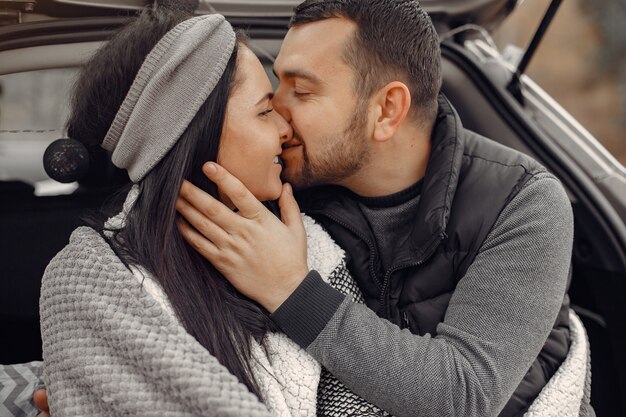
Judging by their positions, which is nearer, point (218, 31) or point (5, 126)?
point (218, 31)

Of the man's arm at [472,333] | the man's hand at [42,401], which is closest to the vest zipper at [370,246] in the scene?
the man's arm at [472,333]

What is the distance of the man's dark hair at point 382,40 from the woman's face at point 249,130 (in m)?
0.31

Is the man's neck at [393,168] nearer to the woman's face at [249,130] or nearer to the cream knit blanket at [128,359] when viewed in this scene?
the woman's face at [249,130]

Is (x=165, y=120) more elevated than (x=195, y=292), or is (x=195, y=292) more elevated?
(x=165, y=120)

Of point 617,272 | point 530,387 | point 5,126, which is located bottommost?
point 530,387

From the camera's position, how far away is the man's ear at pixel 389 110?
5.54 feet

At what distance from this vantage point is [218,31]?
4.62ft

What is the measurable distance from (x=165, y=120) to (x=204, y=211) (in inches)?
8.3

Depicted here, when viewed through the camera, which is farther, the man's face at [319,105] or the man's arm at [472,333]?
the man's face at [319,105]

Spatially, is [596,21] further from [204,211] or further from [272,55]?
[204,211]

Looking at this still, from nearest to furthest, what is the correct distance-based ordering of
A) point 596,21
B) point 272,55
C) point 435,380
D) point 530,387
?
1. point 435,380
2. point 530,387
3. point 272,55
4. point 596,21

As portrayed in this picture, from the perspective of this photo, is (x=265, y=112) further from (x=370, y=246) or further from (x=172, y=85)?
(x=370, y=246)

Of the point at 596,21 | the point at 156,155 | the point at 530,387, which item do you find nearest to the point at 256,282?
the point at 156,155

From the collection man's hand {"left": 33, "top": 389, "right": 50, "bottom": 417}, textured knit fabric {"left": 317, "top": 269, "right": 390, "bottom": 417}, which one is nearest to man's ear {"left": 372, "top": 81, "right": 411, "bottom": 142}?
textured knit fabric {"left": 317, "top": 269, "right": 390, "bottom": 417}
